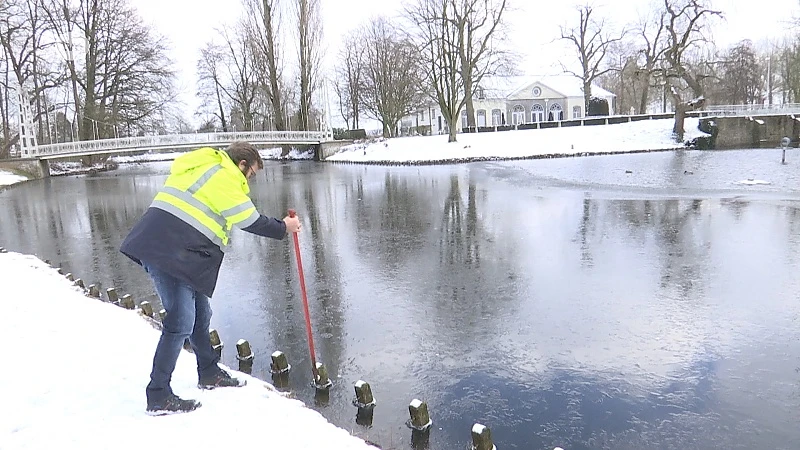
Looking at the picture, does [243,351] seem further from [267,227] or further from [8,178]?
[8,178]

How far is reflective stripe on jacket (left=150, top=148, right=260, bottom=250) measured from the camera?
137 inches

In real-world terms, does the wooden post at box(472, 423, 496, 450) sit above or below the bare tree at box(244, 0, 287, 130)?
below

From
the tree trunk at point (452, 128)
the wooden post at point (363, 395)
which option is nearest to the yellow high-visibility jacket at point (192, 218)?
the wooden post at point (363, 395)

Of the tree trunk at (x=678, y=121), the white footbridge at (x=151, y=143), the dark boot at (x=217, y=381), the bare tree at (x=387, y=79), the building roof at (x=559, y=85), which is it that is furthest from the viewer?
the building roof at (x=559, y=85)

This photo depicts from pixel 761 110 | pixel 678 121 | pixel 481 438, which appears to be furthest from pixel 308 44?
pixel 481 438

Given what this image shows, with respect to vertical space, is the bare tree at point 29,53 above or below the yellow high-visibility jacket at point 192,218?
above

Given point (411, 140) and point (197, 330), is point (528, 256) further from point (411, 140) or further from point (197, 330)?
point (411, 140)

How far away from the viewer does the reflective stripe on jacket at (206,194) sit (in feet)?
11.5

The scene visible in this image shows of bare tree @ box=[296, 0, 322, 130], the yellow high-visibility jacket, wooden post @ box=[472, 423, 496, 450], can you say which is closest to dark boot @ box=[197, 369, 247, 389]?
the yellow high-visibility jacket

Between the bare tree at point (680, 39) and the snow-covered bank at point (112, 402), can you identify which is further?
the bare tree at point (680, 39)

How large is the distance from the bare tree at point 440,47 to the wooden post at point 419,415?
36334 mm

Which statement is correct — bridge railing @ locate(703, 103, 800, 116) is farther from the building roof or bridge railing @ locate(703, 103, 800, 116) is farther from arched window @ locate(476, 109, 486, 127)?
arched window @ locate(476, 109, 486, 127)

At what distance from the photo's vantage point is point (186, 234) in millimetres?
3500

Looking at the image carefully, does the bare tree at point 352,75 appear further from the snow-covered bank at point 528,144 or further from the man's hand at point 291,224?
the man's hand at point 291,224
